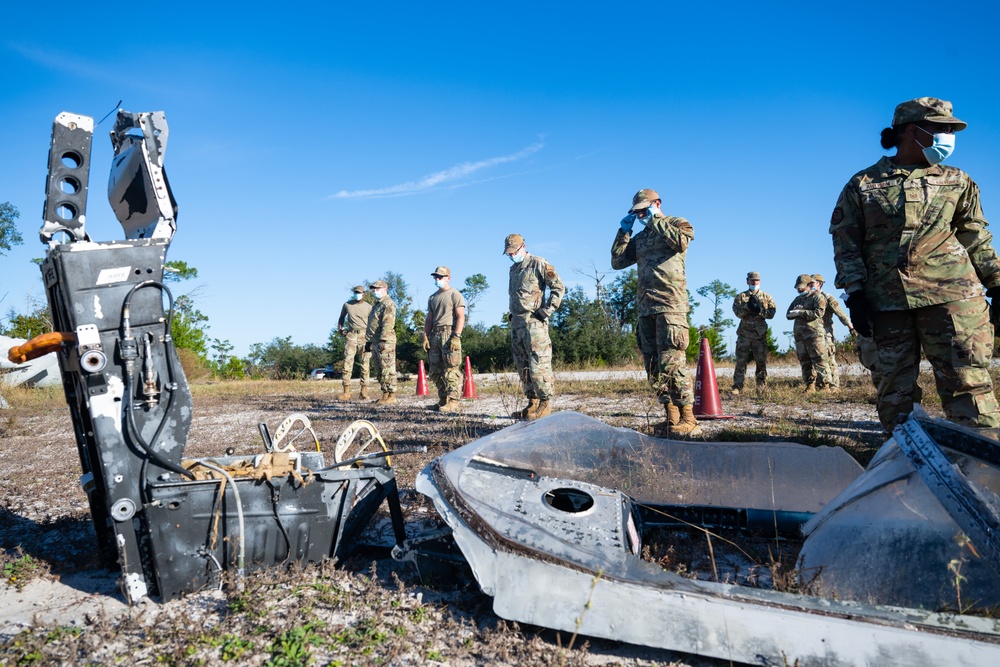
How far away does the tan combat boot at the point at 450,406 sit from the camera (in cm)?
923

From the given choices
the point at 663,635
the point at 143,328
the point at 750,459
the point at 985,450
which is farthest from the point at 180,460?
the point at 985,450

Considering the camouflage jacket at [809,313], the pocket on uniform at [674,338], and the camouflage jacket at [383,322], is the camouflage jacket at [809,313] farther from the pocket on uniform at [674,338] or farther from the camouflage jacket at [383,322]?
the camouflage jacket at [383,322]

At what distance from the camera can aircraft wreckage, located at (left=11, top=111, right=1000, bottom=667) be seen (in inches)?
72.9

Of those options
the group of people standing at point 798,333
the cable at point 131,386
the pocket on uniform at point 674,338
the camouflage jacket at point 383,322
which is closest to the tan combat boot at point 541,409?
the pocket on uniform at point 674,338

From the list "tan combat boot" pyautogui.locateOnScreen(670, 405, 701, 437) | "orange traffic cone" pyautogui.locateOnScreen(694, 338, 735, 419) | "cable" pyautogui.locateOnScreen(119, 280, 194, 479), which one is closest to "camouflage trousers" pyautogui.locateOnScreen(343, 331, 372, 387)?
"orange traffic cone" pyautogui.locateOnScreen(694, 338, 735, 419)

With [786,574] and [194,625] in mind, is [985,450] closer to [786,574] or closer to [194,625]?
[786,574]

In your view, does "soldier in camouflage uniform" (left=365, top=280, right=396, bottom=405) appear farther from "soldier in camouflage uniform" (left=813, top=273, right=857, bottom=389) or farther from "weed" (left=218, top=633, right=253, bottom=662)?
"weed" (left=218, top=633, right=253, bottom=662)

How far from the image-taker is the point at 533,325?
7.72 meters

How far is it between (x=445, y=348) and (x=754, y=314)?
519cm

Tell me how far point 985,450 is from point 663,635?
4.36 ft

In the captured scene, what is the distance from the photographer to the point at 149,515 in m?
2.39

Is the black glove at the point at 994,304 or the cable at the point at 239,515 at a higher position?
the black glove at the point at 994,304

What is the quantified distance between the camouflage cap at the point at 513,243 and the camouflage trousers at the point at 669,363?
8.14 ft

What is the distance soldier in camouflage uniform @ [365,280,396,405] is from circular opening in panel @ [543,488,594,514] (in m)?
8.81
